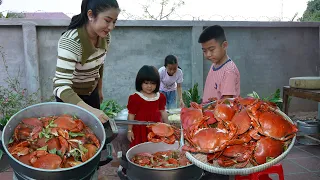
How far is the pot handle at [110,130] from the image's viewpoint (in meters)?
1.69

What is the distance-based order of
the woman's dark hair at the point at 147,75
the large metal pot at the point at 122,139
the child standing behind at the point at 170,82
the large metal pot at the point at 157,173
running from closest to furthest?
the large metal pot at the point at 157,173 → the woman's dark hair at the point at 147,75 → the large metal pot at the point at 122,139 → the child standing behind at the point at 170,82

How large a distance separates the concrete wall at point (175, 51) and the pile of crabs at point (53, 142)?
15.1ft

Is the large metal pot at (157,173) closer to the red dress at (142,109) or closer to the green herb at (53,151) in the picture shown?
the green herb at (53,151)

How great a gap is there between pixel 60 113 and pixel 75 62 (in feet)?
1.38

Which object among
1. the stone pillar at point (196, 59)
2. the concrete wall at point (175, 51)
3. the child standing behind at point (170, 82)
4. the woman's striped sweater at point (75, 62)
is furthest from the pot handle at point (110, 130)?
the stone pillar at point (196, 59)

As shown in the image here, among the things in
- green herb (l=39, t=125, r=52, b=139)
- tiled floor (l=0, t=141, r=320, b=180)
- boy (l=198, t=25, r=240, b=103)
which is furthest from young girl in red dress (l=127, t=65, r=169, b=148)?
green herb (l=39, t=125, r=52, b=139)

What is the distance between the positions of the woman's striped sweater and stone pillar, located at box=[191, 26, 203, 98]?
165 inches

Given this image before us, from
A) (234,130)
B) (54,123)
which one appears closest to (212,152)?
(234,130)

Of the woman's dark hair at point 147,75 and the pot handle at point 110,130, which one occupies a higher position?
the woman's dark hair at point 147,75

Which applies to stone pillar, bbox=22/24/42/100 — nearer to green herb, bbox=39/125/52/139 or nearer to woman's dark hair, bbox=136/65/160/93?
woman's dark hair, bbox=136/65/160/93

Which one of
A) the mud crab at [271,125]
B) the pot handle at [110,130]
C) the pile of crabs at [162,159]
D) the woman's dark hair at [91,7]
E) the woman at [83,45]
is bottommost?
the pile of crabs at [162,159]

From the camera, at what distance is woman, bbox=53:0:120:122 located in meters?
1.92

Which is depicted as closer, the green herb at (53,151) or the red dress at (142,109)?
the green herb at (53,151)

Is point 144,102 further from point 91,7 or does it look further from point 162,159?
point 91,7
